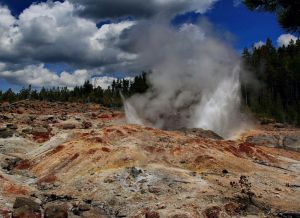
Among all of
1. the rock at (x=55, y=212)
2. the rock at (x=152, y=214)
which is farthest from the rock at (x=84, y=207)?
the rock at (x=152, y=214)

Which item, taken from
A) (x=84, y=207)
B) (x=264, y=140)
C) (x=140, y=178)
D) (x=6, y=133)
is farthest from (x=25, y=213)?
(x=264, y=140)

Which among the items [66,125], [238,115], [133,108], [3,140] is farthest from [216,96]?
[3,140]

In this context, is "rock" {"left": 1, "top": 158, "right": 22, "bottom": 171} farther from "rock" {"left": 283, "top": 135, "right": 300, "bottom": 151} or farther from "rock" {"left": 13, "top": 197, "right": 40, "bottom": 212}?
"rock" {"left": 283, "top": 135, "right": 300, "bottom": 151}

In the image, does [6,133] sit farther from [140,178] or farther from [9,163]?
[140,178]

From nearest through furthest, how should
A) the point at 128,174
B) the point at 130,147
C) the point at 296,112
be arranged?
1. the point at 128,174
2. the point at 130,147
3. the point at 296,112

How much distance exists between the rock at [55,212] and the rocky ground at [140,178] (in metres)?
0.03

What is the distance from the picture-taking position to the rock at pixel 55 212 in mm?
13352

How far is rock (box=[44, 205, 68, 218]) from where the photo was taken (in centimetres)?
1335

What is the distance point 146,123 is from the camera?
3588cm

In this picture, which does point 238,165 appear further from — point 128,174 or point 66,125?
point 66,125

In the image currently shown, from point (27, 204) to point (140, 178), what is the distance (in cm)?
433

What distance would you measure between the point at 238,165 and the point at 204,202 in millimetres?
5241

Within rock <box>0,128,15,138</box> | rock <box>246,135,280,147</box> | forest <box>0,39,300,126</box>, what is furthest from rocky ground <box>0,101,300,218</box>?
forest <box>0,39,300,126</box>

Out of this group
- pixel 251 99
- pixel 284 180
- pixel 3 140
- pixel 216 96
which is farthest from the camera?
pixel 251 99
